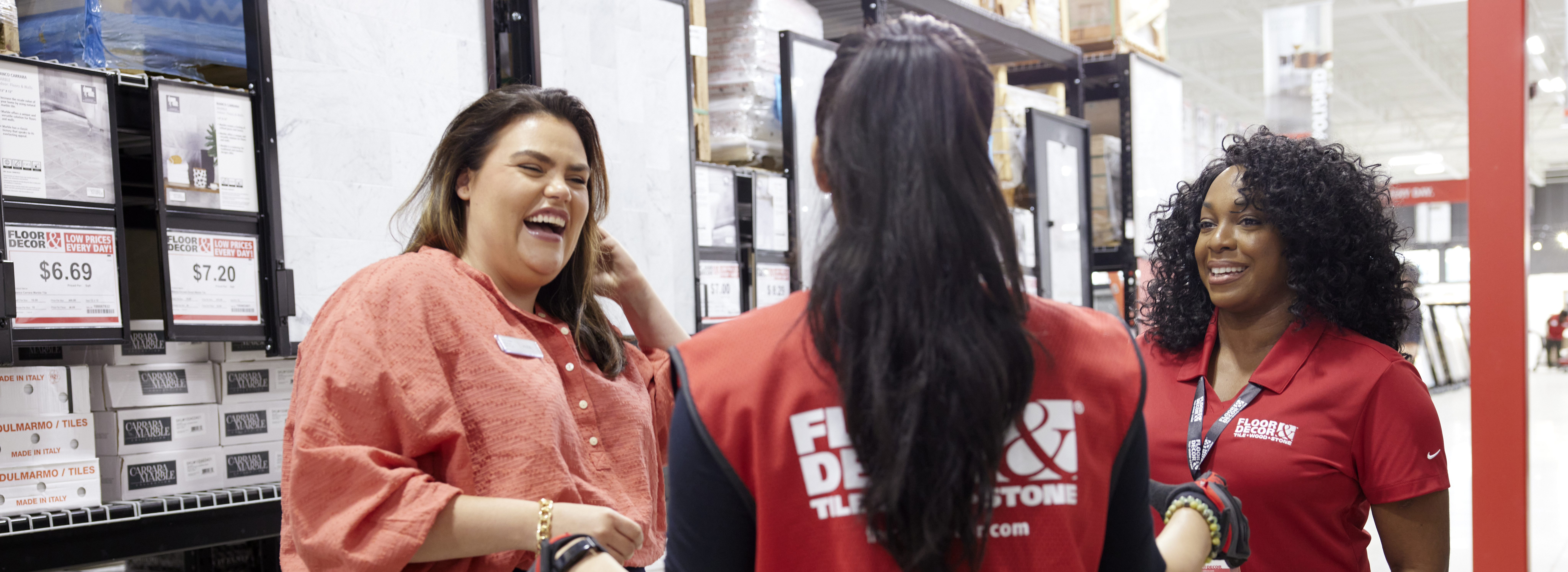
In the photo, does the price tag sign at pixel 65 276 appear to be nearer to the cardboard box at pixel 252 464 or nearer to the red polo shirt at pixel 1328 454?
the cardboard box at pixel 252 464

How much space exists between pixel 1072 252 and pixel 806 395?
190 inches

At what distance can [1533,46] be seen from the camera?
9.74 feet

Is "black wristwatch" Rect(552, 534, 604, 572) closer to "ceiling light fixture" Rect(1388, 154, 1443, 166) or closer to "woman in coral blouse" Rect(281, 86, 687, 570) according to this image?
"woman in coral blouse" Rect(281, 86, 687, 570)

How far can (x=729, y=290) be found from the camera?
3787 mm

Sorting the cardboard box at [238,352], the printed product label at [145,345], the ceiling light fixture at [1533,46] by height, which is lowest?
the cardboard box at [238,352]

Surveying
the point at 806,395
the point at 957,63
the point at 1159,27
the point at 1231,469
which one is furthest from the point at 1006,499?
the point at 1159,27

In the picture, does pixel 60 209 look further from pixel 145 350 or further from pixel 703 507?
pixel 703 507

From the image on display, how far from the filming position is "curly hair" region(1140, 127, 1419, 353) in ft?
6.92

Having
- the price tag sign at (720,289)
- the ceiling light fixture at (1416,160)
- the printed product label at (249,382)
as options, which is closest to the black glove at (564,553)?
the printed product label at (249,382)

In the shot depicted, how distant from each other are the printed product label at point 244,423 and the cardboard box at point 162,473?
50mm

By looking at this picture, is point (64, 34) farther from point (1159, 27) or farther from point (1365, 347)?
point (1159, 27)

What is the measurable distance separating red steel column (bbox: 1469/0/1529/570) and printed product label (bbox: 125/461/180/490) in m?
3.21

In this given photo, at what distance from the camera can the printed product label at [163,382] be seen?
2490 millimetres

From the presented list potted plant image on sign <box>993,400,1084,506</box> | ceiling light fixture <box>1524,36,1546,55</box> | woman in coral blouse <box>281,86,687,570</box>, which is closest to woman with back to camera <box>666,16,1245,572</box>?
potted plant image on sign <box>993,400,1084,506</box>
